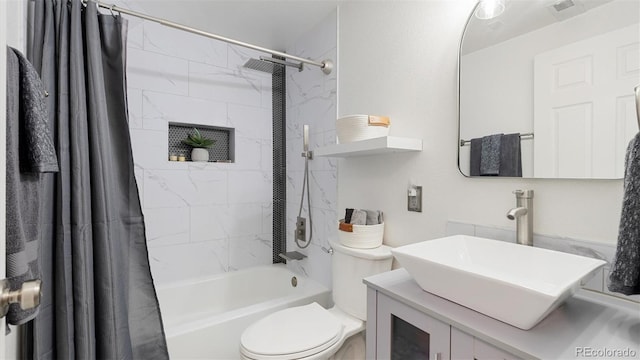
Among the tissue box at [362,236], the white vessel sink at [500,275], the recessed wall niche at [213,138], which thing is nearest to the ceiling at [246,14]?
the recessed wall niche at [213,138]

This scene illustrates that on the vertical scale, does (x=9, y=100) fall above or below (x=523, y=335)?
above

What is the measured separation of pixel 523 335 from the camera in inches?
27.9

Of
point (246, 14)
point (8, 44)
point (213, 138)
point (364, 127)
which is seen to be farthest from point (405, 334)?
point (246, 14)

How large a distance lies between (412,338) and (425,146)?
0.86 metres

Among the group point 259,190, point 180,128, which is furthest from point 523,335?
point 180,128

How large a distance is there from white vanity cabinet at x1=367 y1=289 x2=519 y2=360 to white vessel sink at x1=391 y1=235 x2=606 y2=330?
9cm

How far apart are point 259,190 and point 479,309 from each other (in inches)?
79.9

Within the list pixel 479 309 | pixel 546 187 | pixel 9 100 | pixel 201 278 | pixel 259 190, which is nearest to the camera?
pixel 9 100

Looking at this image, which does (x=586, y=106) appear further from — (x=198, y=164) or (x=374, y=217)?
(x=198, y=164)

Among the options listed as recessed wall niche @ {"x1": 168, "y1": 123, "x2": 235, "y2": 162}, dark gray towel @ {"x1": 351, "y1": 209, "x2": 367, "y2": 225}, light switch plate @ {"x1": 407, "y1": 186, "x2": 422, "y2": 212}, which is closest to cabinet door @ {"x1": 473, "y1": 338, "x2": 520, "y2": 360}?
light switch plate @ {"x1": 407, "y1": 186, "x2": 422, "y2": 212}

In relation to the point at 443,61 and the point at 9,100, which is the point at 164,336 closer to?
the point at 9,100

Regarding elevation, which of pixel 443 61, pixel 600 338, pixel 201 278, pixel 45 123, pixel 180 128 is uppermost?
pixel 443 61

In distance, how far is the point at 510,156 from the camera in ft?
3.67

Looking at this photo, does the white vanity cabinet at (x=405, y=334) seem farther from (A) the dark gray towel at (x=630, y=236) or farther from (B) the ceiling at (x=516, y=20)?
(B) the ceiling at (x=516, y=20)
